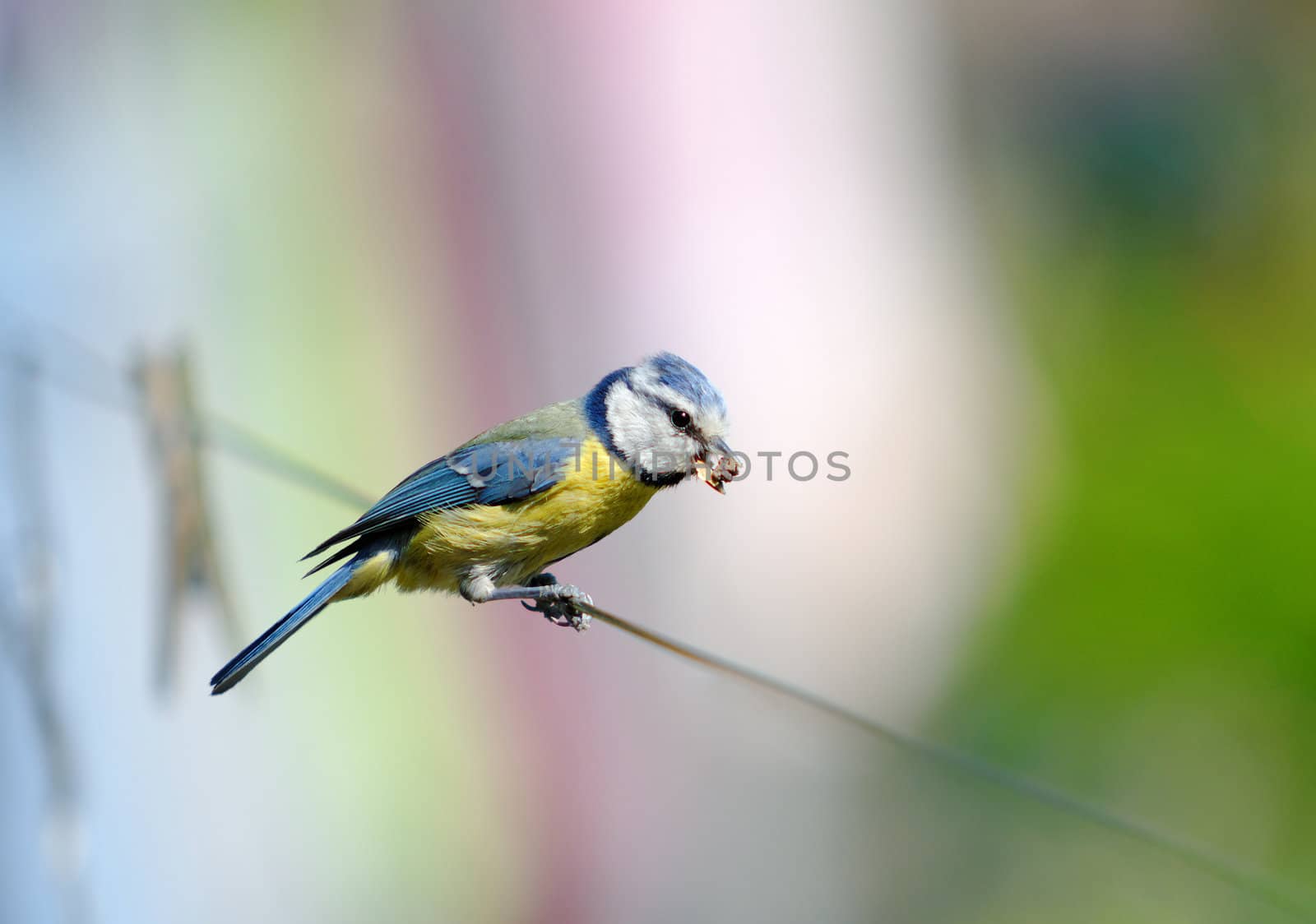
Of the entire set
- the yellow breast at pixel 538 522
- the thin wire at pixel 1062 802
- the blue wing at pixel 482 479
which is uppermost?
the blue wing at pixel 482 479

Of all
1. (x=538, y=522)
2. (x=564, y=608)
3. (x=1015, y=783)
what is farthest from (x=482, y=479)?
(x=1015, y=783)

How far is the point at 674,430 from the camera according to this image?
1482mm

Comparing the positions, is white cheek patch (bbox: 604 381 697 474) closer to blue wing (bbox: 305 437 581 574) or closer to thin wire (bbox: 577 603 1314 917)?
blue wing (bbox: 305 437 581 574)

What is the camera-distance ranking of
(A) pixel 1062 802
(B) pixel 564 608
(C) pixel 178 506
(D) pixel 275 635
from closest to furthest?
(A) pixel 1062 802, (C) pixel 178 506, (D) pixel 275 635, (B) pixel 564 608

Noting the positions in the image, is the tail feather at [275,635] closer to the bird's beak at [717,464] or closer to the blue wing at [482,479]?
the blue wing at [482,479]

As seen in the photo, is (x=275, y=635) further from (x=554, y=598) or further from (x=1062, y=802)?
(x=1062, y=802)

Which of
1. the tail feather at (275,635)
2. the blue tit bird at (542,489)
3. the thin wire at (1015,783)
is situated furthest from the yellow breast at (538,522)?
the thin wire at (1015,783)

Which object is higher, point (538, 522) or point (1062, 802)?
point (538, 522)

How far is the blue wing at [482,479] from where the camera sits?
1473mm

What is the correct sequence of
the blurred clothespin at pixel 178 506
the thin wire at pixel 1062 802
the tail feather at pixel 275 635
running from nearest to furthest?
the thin wire at pixel 1062 802 < the blurred clothespin at pixel 178 506 < the tail feather at pixel 275 635

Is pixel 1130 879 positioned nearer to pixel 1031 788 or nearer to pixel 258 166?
pixel 1031 788

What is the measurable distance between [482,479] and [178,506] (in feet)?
1.39

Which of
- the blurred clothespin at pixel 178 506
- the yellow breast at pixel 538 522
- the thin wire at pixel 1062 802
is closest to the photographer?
the thin wire at pixel 1062 802

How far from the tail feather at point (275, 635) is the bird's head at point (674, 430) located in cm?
43
